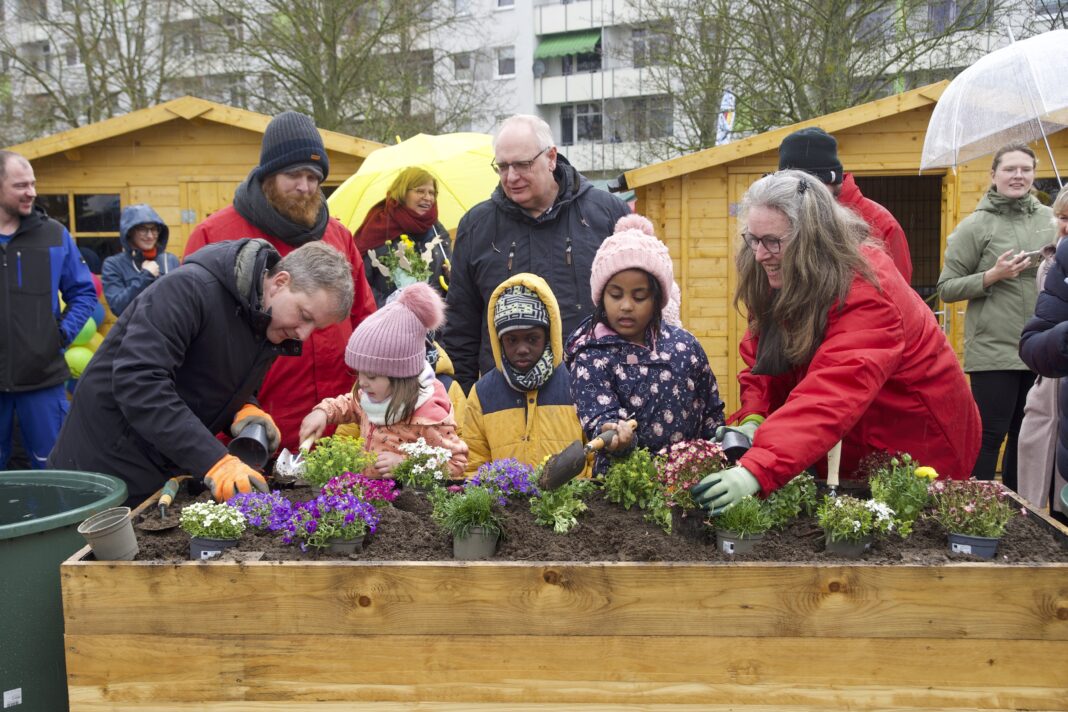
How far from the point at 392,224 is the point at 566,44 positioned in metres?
29.8

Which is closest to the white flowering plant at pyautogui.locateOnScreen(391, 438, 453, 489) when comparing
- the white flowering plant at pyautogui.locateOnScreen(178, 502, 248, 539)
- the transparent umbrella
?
the white flowering plant at pyautogui.locateOnScreen(178, 502, 248, 539)

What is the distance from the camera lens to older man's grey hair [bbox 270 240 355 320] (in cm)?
282

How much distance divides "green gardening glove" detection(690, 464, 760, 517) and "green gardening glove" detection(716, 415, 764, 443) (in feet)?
1.39

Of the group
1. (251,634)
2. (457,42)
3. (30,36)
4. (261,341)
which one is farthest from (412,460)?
(30,36)

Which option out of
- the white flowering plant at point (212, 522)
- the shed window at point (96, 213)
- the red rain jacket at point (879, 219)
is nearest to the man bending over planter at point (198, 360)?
the white flowering plant at point (212, 522)

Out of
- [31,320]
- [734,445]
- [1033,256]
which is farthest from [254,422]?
[1033,256]

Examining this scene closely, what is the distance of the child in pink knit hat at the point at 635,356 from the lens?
3188 mm

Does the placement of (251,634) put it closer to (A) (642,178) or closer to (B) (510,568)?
(B) (510,568)

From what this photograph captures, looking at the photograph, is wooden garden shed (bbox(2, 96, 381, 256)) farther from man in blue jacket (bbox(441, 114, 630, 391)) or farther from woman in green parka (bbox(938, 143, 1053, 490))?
woman in green parka (bbox(938, 143, 1053, 490))

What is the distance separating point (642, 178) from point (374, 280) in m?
4.00

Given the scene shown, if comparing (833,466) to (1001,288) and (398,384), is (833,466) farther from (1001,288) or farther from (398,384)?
(1001,288)

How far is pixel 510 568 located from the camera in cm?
223

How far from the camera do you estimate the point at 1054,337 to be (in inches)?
122

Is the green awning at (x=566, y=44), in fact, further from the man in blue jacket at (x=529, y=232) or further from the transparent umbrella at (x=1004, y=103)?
the man in blue jacket at (x=529, y=232)
